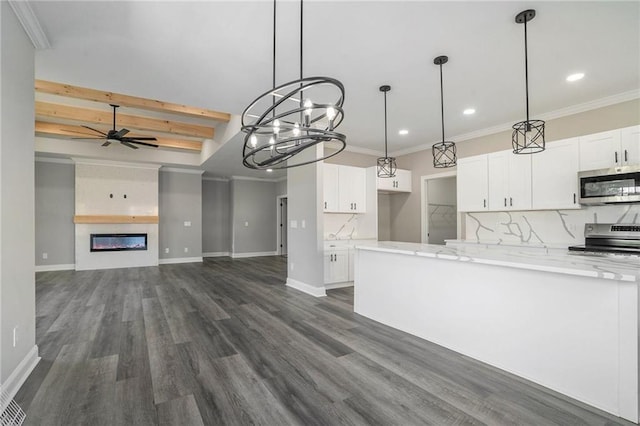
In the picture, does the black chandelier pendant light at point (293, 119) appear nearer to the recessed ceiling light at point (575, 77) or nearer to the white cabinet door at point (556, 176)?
the recessed ceiling light at point (575, 77)

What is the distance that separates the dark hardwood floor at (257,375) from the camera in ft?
5.76

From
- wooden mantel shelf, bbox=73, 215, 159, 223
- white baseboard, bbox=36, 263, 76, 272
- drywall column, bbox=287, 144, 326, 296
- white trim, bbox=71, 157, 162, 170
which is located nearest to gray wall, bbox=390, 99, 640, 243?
drywall column, bbox=287, 144, 326, 296

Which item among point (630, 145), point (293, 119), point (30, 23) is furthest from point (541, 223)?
point (30, 23)

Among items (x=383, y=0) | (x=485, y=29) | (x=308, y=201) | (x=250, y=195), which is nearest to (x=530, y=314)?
(x=485, y=29)

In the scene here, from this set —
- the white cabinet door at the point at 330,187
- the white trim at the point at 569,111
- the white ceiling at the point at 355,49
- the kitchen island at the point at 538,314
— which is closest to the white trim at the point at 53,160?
the white ceiling at the point at 355,49

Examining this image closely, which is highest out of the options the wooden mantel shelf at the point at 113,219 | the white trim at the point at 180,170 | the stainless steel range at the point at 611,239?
the white trim at the point at 180,170

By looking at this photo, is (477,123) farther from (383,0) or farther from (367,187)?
(383,0)

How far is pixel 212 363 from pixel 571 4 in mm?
3971

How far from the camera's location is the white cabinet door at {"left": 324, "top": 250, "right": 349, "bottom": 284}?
4820 mm

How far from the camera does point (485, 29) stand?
237 cm

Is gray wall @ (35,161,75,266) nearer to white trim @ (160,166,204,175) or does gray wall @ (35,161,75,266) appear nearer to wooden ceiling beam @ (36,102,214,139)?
white trim @ (160,166,204,175)

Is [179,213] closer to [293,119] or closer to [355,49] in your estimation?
[293,119]

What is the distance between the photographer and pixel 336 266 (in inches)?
195

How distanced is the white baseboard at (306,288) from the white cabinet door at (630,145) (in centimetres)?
417
